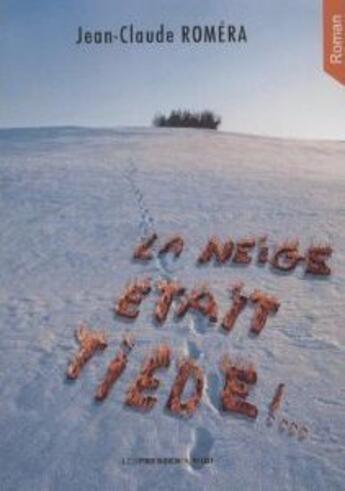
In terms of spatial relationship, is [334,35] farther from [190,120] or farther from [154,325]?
[190,120]

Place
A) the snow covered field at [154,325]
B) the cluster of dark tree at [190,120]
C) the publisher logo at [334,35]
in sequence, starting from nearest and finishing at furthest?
the snow covered field at [154,325]
the publisher logo at [334,35]
the cluster of dark tree at [190,120]

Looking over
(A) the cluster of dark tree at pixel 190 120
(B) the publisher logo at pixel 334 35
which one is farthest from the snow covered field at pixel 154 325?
(A) the cluster of dark tree at pixel 190 120

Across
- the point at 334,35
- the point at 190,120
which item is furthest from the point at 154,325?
the point at 190,120

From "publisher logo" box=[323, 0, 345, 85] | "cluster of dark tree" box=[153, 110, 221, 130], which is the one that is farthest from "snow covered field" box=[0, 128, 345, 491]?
"cluster of dark tree" box=[153, 110, 221, 130]

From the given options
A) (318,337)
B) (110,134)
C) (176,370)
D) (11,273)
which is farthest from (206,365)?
(110,134)

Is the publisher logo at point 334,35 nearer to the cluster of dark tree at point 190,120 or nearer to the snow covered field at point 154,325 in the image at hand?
the snow covered field at point 154,325
